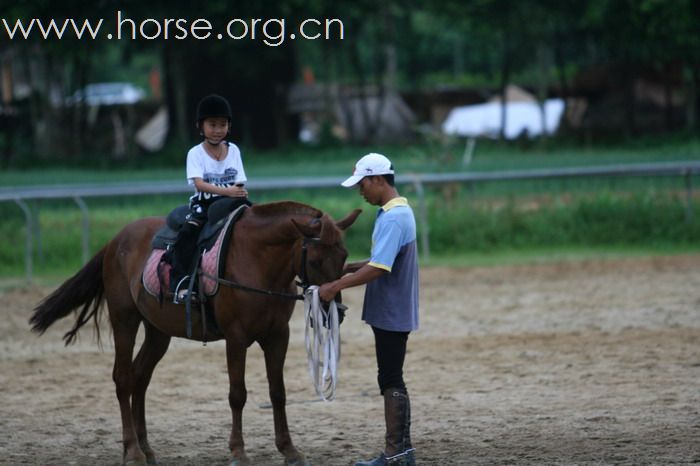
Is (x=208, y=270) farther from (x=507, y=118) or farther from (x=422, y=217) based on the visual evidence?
(x=507, y=118)

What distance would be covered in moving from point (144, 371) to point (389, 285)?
7.46ft

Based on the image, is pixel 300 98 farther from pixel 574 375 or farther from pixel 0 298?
pixel 574 375

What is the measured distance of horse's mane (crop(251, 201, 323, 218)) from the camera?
761 centimetres

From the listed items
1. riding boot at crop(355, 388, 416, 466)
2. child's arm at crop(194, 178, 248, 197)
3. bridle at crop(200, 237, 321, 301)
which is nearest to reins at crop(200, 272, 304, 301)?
bridle at crop(200, 237, 321, 301)

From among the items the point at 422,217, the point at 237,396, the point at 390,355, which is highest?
the point at 422,217

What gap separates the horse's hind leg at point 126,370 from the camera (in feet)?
26.9

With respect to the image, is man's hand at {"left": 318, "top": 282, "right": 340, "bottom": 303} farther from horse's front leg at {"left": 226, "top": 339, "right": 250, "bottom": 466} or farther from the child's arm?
the child's arm

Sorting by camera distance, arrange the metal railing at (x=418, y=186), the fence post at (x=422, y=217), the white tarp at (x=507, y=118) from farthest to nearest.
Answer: the white tarp at (x=507, y=118)
the fence post at (x=422, y=217)
the metal railing at (x=418, y=186)

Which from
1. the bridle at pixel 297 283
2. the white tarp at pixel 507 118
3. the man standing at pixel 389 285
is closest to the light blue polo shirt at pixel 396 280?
the man standing at pixel 389 285

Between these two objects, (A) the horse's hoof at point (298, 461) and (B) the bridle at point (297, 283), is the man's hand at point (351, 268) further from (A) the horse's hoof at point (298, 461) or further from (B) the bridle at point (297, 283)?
(A) the horse's hoof at point (298, 461)

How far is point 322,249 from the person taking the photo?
735 centimetres

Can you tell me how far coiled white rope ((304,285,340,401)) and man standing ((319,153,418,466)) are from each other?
0.73ft

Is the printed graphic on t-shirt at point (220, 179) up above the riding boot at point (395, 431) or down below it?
above

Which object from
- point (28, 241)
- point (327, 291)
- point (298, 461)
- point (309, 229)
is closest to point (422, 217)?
point (28, 241)
